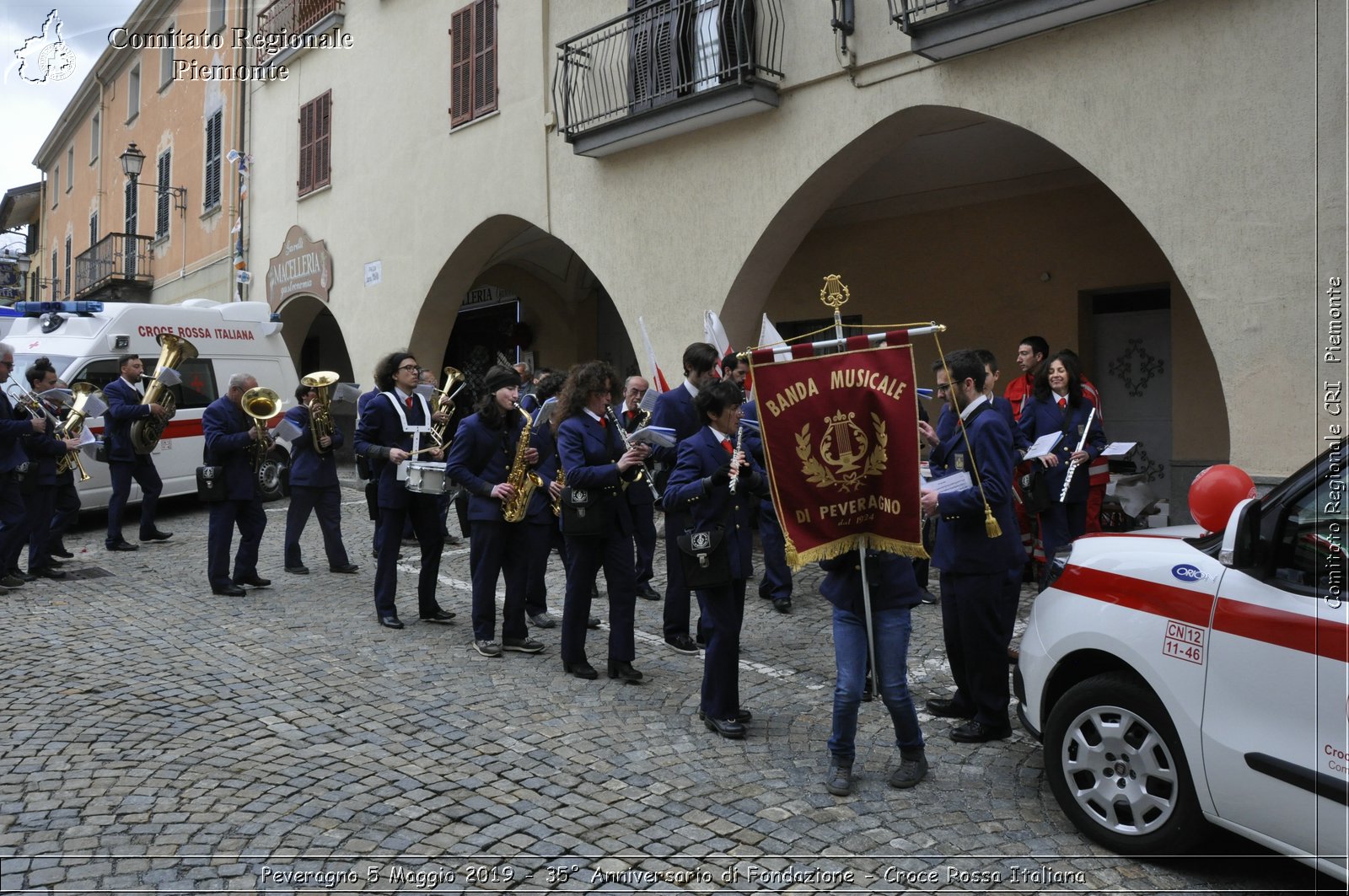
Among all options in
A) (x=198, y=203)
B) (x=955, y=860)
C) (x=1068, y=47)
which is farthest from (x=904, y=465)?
(x=198, y=203)

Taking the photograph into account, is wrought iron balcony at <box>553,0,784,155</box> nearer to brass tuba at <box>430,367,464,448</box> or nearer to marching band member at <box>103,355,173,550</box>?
brass tuba at <box>430,367,464,448</box>

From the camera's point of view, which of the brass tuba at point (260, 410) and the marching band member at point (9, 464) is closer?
the marching band member at point (9, 464)

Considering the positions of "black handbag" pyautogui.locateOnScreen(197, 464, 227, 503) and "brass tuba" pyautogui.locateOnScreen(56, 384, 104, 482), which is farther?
"brass tuba" pyautogui.locateOnScreen(56, 384, 104, 482)

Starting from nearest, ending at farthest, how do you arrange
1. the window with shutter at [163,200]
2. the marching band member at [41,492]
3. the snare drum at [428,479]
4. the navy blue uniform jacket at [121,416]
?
Result: 1. the snare drum at [428,479]
2. the marching band member at [41,492]
3. the navy blue uniform jacket at [121,416]
4. the window with shutter at [163,200]

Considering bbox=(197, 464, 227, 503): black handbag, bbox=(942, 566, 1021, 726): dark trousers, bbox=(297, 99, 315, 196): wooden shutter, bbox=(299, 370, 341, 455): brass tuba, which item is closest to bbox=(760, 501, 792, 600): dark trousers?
bbox=(942, 566, 1021, 726): dark trousers

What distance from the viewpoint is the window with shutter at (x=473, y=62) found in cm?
1377

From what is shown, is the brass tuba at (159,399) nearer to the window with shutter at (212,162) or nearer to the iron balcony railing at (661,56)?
the iron balcony railing at (661,56)

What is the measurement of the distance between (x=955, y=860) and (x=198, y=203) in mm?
22290

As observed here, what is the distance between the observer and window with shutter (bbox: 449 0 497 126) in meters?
13.8

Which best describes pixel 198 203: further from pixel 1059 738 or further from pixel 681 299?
pixel 1059 738

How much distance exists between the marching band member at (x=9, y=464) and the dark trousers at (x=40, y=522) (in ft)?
0.89

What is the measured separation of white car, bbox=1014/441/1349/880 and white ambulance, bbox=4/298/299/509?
10.2 m

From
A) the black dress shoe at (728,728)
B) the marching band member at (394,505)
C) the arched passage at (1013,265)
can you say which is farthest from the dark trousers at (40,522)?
the black dress shoe at (728,728)

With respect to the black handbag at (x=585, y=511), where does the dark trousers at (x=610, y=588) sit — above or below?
below
